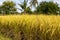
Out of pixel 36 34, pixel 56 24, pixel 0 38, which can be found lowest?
pixel 0 38

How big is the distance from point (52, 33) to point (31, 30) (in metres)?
0.94

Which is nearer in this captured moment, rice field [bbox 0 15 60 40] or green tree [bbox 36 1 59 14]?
rice field [bbox 0 15 60 40]

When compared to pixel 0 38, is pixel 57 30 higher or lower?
higher

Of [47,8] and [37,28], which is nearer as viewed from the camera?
[37,28]

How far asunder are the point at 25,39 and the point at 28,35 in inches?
9.2

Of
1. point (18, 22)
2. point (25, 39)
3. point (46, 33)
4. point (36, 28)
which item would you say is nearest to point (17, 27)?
point (18, 22)

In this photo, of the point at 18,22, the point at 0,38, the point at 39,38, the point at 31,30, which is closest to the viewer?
the point at 39,38

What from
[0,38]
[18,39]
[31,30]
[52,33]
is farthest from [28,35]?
[0,38]

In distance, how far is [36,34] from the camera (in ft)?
15.3

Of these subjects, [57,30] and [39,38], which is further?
[39,38]

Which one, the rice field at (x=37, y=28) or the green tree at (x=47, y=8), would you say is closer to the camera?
the rice field at (x=37, y=28)

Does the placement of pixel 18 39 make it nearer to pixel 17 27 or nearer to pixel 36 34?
pixel 17 27

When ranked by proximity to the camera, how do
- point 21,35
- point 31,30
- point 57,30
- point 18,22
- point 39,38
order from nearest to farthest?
point 57,30
point 39,38
point 31,30
point 21,35
point 18,22

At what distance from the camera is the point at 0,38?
669 centimetres
